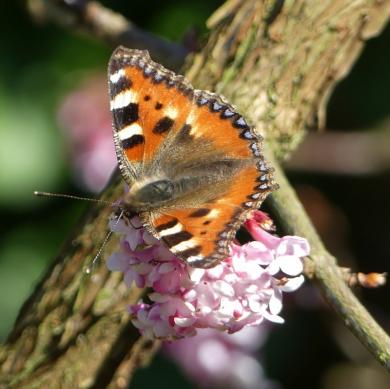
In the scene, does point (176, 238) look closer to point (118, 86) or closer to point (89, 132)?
point (118, 86)

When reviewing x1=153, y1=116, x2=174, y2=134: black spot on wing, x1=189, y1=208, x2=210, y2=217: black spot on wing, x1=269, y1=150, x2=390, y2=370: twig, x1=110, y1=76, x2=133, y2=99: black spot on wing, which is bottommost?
x1=269, y1=150, x2=390, y2=370: twig

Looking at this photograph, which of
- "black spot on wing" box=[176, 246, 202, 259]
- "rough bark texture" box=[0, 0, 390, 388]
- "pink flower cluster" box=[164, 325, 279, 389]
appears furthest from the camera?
"pink flower cluster" box=[164, 325, 279, 389]

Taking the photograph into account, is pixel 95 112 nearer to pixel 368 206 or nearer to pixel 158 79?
pixel 368 206

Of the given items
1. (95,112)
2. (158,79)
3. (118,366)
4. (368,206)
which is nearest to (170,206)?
(158,79)

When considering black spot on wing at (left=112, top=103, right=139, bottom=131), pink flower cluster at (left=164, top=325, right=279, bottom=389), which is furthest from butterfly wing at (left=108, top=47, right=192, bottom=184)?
pink flower cluster at (left=164, top=325, right=279, bottom=389)

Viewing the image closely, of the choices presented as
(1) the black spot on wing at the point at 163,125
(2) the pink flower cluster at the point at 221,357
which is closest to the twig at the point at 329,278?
(1) the black spot on wing at the point at 163,125

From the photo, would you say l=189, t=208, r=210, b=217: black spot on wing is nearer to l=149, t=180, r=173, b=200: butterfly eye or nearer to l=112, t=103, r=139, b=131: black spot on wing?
l=149, t=180, r=173, b=200: butterfly eye

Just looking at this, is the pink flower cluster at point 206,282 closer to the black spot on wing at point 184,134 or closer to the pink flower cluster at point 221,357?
the black spot on wing at point 184,134
